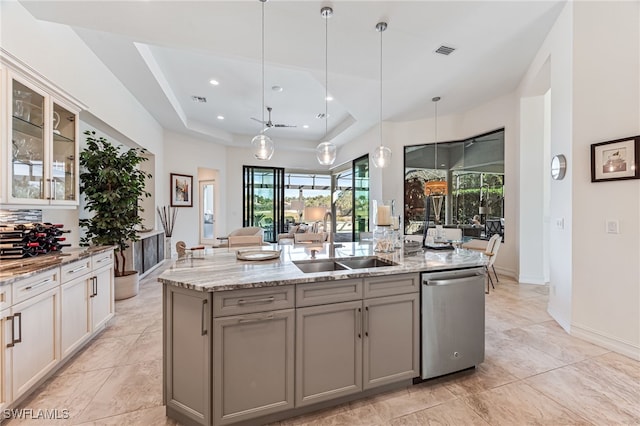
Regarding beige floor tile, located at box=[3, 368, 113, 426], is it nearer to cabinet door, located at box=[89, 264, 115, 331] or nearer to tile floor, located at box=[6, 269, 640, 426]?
tile floor, located at box=[6, 269, 640, 426]

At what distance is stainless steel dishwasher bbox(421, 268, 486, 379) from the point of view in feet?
6.74

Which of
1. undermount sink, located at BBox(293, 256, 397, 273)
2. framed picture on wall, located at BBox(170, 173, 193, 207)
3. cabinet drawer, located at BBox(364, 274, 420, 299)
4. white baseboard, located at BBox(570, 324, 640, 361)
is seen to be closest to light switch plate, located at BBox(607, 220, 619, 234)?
white baseboard, located at BBox(570, 324, 640, 361)

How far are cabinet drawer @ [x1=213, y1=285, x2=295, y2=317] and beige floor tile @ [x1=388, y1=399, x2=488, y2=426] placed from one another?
104 cm

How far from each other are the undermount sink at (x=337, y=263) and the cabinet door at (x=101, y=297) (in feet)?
7.06

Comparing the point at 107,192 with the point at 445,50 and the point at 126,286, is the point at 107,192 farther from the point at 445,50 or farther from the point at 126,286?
the point at 445,50

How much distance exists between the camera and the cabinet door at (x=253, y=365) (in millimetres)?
1578

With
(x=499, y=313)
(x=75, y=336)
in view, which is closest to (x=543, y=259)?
(x=499, y=313)

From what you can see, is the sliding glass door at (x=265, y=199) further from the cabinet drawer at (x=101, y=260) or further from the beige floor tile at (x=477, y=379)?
the beige floor tile at (x=477, y=379)

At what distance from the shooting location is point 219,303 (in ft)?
5.14

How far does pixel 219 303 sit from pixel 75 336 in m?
1.88

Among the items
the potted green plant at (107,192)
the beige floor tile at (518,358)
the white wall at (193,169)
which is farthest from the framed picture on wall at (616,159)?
the white wall at (193,169)

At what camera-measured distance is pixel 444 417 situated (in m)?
1.79

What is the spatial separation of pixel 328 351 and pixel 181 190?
23.2ft

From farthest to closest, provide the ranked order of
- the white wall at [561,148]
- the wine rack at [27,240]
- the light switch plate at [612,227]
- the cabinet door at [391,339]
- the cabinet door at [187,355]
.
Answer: the white wall at [561,148], the light switch plate at [612,227], the wine rack at [27,240], the cabinet door at [391,339], the cabinet door at [187,355]
